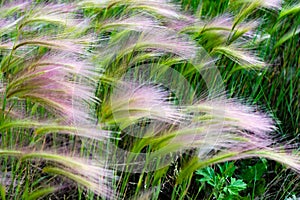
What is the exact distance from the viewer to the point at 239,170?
71.9 inches

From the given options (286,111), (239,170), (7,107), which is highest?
(7,107)

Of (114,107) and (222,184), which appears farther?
(222,184)

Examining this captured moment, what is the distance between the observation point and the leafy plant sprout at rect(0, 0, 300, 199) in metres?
1.20

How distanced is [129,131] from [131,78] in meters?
0.14

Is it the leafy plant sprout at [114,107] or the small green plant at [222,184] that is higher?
the leafy plant sprout at [114,107]

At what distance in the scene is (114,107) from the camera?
4.22ft

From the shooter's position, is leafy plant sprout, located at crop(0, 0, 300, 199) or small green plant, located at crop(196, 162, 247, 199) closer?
leafy plant sprout, located at crop(0, 0, 300, 199)

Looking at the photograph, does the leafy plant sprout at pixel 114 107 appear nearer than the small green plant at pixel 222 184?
Yes

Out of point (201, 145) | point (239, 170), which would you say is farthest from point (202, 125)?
point (239, 170)

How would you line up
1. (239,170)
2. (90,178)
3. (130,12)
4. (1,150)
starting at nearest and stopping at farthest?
(90,178) < (1,150) < (130,12) < (239,170)

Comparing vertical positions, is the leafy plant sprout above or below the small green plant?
above

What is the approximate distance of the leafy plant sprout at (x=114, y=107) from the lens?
3.93 feet

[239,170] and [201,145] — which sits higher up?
[201,145]

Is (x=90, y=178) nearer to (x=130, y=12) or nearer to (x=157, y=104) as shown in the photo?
(x=157, y=104)
